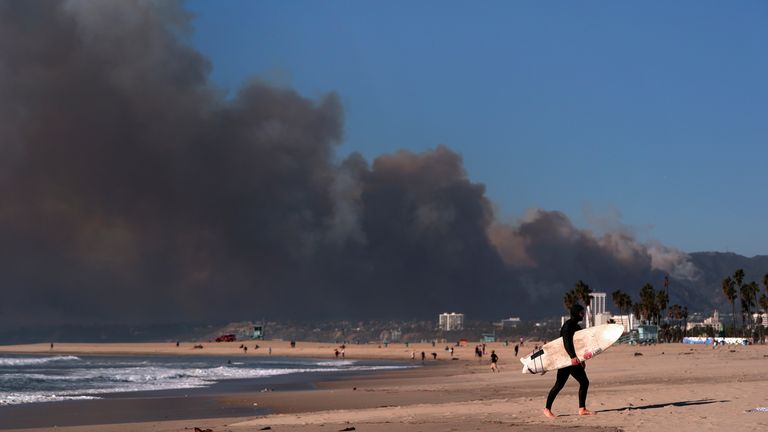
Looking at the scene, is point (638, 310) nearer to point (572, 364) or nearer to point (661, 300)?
point (661, 300)

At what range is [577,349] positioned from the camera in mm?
20125

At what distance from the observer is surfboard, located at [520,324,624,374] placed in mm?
19984

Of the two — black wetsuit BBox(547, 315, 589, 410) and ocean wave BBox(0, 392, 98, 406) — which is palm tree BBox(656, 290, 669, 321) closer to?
ocean wave BBox(0, 392, 98, 406)

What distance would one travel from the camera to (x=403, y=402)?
33.5 meters

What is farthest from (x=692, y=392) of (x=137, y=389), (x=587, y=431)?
(x=137, y=389)

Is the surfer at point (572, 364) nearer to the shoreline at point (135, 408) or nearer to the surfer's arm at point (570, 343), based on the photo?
the surfer's arm at point (570, 343)

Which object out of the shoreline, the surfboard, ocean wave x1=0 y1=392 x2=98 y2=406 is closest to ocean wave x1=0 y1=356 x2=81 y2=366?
ocean wave x1=0 y1=392 x2=98 y2=406

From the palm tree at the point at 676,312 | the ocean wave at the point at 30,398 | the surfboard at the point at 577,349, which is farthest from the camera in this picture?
the palm tree at the point at 676,312

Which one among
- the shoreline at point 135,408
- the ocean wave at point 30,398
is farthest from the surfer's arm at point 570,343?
the ocean wave at point 30,398

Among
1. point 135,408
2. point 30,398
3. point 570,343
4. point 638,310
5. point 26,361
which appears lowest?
point 26,361

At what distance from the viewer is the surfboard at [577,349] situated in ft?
65.6

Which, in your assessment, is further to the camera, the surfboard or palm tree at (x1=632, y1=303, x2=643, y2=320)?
palm tree at (x1=632, y1=303, x2=643, y2=320)

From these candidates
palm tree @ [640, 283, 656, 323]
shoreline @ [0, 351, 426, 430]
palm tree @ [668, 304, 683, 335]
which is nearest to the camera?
shoreline @ [0, 351, 426, 430]

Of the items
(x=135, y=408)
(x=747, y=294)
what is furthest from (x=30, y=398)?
(x=747, y=294)
